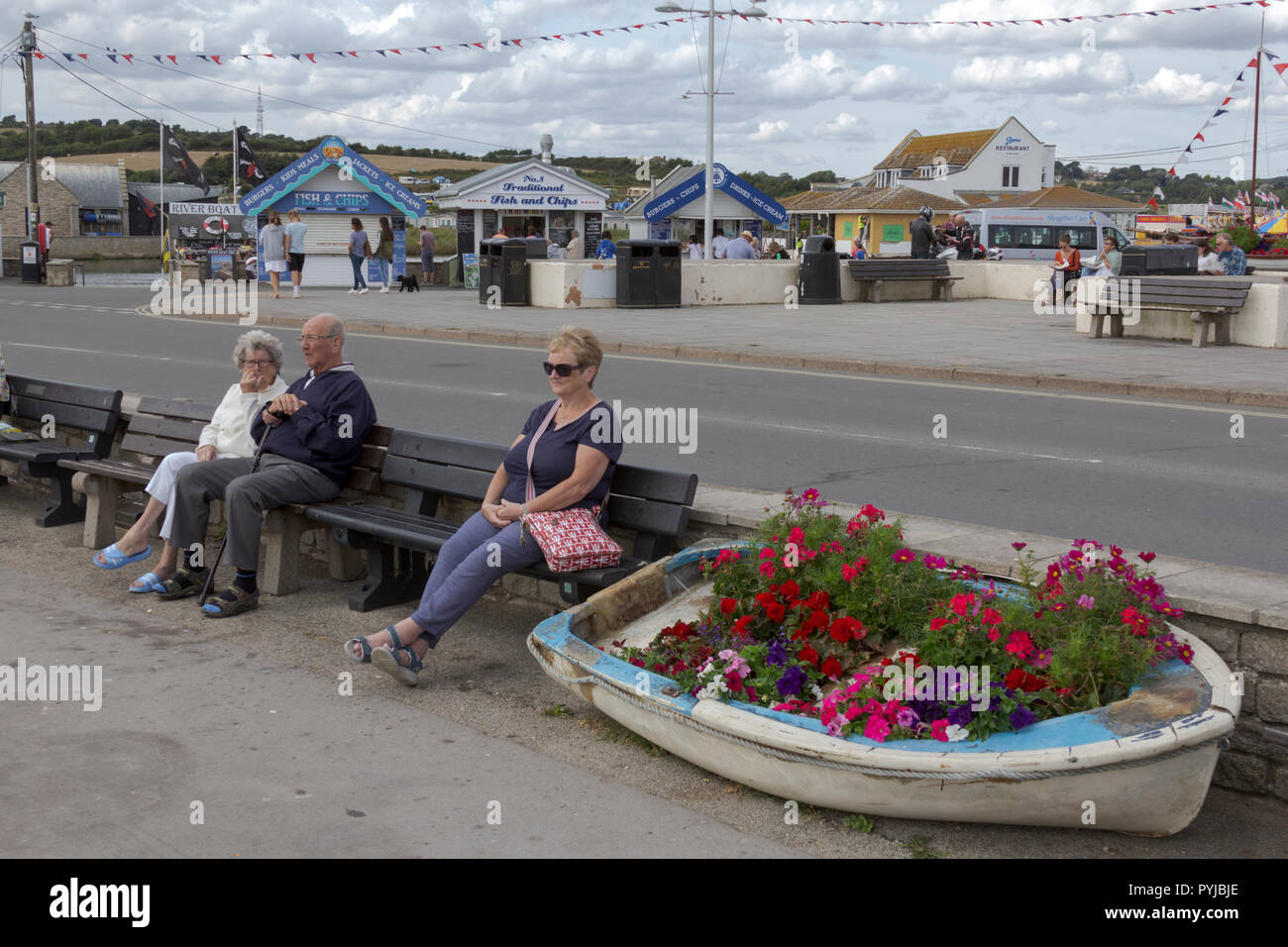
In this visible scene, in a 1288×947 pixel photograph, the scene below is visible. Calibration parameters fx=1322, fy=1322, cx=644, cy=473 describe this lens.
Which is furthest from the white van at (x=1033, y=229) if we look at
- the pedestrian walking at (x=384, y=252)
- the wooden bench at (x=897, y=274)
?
the pedestrian walking at (x=384, y=252)

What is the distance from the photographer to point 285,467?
6.78 metres

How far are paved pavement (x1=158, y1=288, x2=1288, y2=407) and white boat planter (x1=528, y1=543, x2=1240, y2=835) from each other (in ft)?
34.9

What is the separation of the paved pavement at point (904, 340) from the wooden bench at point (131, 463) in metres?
9.98

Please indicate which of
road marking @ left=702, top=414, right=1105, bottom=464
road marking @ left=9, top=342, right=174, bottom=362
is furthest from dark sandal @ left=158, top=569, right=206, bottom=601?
road marking @ left=9, top=342, right=174, bottom=362

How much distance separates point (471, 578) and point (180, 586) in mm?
2057

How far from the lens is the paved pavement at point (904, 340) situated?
588 inches

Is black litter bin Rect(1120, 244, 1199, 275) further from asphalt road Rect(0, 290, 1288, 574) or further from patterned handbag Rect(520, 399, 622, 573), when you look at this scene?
patterned handbag Rect(520, 399, 622, 573)

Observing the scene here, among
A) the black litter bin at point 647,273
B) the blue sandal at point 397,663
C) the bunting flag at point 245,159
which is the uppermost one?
the bunting flag at point 245,159

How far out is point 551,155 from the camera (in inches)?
1741

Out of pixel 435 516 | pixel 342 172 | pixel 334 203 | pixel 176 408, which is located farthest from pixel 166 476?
pixel 334 203

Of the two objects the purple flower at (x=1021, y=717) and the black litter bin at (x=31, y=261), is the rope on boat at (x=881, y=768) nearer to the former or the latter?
the purple flower at (x=1021, y=717)

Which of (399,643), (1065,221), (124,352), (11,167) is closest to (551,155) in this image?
(1065,221)

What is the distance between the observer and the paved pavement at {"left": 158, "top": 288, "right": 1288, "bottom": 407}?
14938mm

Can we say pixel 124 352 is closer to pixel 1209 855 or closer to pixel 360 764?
pixel 360 764
